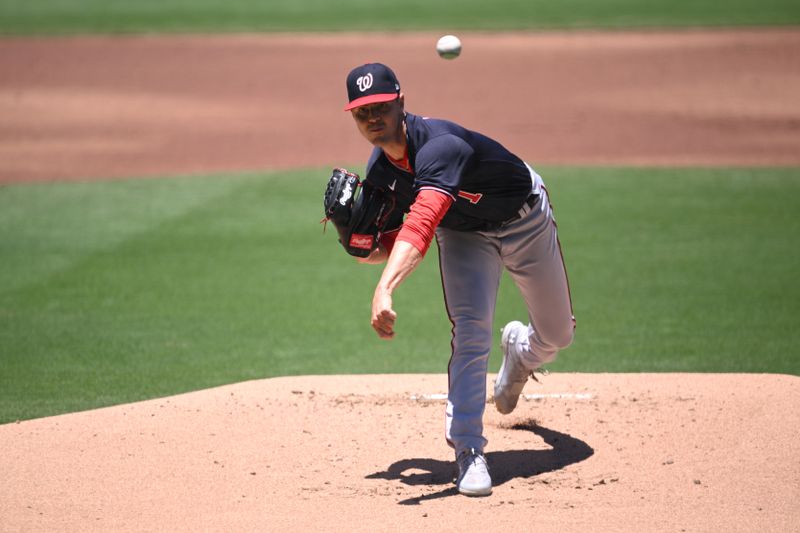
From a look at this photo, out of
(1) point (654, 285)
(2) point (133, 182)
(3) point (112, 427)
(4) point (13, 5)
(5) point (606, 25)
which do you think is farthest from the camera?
(4) point (13, 5)

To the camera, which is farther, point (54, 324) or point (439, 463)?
point (54, 324)

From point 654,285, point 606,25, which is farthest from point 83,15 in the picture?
point 654,285

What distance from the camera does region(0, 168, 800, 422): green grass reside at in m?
7.53

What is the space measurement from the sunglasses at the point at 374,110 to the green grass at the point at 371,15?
75.8 ft

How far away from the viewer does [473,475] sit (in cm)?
480

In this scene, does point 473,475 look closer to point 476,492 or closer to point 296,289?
point 476,492

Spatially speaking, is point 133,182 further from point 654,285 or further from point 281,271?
point 654,285

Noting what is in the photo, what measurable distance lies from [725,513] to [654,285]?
4.93 meters

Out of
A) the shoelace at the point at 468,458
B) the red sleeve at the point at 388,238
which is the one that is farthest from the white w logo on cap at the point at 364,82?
the shoelace at the point at 468,458

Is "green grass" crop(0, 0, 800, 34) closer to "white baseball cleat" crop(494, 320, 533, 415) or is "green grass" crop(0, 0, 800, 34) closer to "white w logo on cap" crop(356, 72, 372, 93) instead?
"white baseball cleat" crop(494, 320, 533, 415)

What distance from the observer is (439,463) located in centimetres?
541

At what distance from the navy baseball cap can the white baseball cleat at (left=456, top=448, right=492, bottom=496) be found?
5.30 feet

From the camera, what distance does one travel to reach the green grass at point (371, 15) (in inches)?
1081

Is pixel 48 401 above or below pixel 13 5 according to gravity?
below
